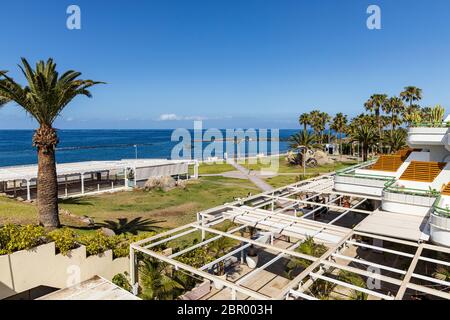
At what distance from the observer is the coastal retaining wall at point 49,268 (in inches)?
424

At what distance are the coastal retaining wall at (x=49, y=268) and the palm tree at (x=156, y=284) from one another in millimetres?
1910

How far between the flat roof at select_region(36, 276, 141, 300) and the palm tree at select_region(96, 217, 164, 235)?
35.3ft

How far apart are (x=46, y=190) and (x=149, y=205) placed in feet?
47.4

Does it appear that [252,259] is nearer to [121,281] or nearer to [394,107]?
[121,281]

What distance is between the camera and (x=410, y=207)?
16.6m

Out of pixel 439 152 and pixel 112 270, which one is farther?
pixel 439 152

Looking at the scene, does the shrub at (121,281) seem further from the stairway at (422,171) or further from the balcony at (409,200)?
the stairway at (422,171)

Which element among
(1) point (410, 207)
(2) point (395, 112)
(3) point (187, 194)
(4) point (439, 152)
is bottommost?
(3) point (187, 194)

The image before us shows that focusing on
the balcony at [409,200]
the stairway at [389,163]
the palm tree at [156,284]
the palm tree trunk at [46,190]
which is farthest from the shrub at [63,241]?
the stairway at [389,163]

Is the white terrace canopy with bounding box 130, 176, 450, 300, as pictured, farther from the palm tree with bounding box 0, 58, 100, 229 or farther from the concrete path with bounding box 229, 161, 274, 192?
the concrete path with bounding box 229, 161, 274, 192
